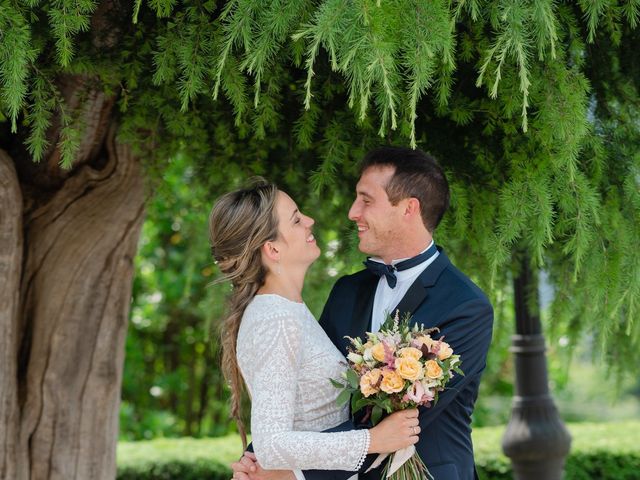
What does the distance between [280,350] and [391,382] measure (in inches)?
16.1

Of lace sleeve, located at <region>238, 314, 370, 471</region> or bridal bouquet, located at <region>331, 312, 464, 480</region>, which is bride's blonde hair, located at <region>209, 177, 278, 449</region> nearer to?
lace sleeve, located at <region>238, 314, 370, 471</region>

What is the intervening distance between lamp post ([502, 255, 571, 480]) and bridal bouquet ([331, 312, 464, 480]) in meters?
2.61

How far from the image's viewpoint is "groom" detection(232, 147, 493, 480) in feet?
9.66

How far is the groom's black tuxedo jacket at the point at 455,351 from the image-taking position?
291cm

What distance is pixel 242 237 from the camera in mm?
3086

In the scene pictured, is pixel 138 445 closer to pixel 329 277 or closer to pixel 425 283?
pixel 329 277

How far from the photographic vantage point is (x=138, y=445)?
7590 millimetres

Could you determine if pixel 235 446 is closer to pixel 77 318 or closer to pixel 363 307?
pixel 77 318

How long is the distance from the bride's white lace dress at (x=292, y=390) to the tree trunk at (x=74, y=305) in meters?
1.53

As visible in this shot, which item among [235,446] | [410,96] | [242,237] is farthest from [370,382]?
[235,446]

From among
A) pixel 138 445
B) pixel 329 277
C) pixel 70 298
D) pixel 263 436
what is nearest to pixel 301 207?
pixel 329 277

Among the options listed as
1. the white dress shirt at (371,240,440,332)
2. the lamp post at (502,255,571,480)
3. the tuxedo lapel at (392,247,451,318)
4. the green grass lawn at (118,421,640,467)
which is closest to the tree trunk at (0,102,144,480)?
the white dress shirt at (371,240,440,332)

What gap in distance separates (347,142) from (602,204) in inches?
41.2

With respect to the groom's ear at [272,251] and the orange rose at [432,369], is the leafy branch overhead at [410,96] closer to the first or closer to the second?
the groom's ear at [272,251]
